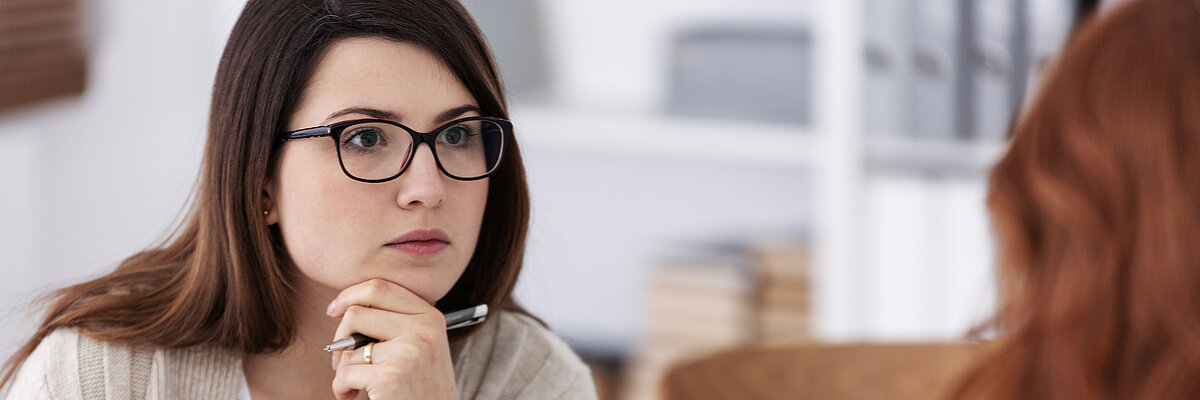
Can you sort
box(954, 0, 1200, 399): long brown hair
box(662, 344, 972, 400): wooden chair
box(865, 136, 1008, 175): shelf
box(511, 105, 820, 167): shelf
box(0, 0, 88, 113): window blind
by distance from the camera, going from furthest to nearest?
box(511, 105, 820, 167): shelf < box(865, 136, 1008, 175): shelf < box(662, 344, 972, 400): wooden chair < box(0, 0, 88, 113): window blind < box(954, 0, 1200, 399): long brown hair

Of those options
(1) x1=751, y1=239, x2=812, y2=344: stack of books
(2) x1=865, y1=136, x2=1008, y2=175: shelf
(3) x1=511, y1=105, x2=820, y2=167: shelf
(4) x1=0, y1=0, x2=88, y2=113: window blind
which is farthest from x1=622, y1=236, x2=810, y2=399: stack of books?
(4) x1=0, y1=0, x2=88, y2=113: window blind

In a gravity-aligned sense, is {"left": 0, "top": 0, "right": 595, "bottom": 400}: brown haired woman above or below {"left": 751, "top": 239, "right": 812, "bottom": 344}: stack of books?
above

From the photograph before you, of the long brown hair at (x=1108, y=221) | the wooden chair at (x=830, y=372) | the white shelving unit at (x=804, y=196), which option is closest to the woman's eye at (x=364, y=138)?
the long brown hair at (x=1108, y=221)

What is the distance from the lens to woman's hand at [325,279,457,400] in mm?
609

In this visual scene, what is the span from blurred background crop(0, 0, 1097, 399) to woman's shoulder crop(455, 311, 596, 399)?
0.17 feet

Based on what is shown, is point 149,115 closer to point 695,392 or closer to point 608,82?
point 695,392

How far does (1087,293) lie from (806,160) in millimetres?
1681

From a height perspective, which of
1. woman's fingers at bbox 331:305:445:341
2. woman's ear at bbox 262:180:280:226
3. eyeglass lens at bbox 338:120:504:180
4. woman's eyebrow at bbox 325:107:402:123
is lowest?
woman's fingers at bbox 331:305:445:341

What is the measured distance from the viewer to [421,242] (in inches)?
23.8

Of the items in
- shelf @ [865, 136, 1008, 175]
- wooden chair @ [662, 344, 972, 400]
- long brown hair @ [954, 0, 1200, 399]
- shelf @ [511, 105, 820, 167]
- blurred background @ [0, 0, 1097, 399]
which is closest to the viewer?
long brown hair @ [954, 0, 1200, 399]

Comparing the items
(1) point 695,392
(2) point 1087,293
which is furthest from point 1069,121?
(1) point 695,392

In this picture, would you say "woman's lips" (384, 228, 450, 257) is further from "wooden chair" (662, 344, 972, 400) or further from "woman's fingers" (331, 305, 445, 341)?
"wooden chair" (662, 344, 972, 400)

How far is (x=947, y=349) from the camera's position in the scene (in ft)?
4.33

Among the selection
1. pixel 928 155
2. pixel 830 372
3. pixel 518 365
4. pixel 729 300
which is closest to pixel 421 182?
pixel 518 365
